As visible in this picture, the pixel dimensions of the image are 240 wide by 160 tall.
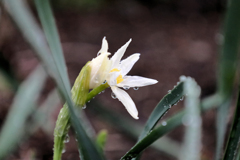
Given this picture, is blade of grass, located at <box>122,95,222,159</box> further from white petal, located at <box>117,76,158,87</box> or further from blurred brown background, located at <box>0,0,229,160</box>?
blurred brown background, located at <box>0,0,229,160</box>

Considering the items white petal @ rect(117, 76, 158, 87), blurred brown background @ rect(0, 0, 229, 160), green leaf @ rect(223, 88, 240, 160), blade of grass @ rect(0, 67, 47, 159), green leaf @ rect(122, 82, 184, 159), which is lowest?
green leaf @ rect(223, 88, 240, 160)

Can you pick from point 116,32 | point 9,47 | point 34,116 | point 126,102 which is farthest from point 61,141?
point 116,32

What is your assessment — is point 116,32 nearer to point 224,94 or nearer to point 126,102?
point 224,94

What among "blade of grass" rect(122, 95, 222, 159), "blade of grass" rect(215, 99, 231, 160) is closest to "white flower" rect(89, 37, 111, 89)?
"blade of grass" rect(122, 95, 222, 159)

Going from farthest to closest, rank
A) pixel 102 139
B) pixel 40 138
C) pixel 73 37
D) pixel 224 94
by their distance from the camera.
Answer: pixel 73 37
pixel 40 138
pixel 224 94
pixel 102 139

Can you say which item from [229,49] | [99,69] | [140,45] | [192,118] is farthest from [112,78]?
[140,45]

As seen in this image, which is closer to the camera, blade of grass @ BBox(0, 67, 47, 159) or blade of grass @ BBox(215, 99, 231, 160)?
blade of grass @ BBox(215, 99, 231, 160)
